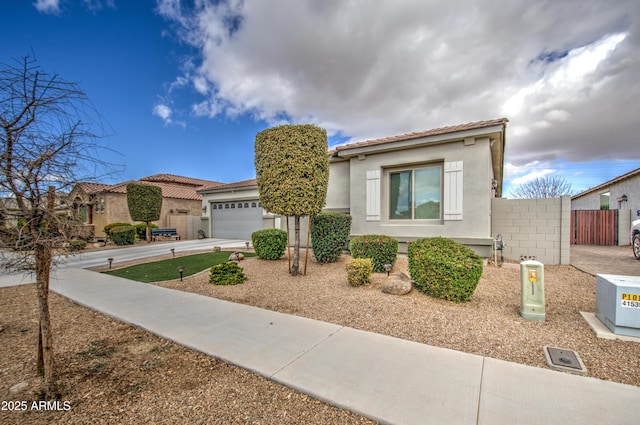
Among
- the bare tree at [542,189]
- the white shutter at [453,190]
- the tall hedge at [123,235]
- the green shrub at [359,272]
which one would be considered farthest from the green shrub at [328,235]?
the bare tree at [542,189]

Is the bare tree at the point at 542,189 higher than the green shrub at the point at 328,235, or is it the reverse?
the bare tree at the point at 542,189

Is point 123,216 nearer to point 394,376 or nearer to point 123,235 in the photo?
point 123,235

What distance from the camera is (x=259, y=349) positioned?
10.6ft

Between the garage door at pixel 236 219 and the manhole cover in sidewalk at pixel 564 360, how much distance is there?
46.3ft

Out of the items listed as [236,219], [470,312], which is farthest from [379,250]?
[236,219]

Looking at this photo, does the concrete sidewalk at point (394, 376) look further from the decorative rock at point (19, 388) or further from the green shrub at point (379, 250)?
the green shrub at point (379, 250)

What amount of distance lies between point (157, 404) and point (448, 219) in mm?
8078

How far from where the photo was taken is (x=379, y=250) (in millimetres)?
6816

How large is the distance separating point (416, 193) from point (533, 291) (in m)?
5.22

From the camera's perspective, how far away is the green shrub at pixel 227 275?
6.50 metres

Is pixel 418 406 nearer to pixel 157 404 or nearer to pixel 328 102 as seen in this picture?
pixel 157 404

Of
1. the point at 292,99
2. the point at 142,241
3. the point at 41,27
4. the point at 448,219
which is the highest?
the point at 292,99

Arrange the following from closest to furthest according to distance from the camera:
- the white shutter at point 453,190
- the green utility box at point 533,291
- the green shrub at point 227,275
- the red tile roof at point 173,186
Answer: the green utility box at point 533,291 → the green shrub at point 227,275 → the white shutter at point 453,190 → the red tile roof at point 173,186

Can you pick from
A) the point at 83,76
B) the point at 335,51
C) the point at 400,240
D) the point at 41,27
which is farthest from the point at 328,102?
the point at 83,76
